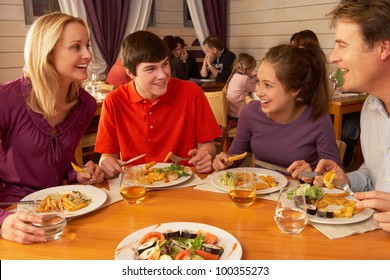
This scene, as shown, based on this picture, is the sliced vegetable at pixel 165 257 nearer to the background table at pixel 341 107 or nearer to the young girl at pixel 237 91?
the background table at pixel 341 107

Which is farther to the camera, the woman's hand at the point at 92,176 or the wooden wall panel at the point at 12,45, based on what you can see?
the wooden wall panel at the point at 12,45

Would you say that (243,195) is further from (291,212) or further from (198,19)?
(198,19)

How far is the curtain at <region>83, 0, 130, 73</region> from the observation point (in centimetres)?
566

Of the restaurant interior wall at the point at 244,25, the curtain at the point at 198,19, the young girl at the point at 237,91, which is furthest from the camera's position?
the curtain at the point at 198,19

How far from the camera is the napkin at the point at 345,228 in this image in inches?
44.5

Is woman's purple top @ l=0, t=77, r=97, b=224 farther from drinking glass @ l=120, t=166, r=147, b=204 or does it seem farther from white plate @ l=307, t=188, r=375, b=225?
white plate @ l=307, t=188, r=375, b=225

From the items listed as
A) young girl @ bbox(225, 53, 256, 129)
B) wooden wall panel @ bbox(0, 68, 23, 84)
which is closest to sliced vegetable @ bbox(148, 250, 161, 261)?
young girl @ bbox(225, 53, 256, 129)

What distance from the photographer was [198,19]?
265 inches

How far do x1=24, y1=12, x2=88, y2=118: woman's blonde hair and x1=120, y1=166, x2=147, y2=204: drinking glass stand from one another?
57 centimetres

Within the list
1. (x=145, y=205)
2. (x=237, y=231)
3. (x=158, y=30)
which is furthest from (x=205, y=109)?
(x=158, y=30)

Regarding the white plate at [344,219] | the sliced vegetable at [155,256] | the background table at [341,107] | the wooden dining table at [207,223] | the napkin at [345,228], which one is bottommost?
the background table at [341,107]

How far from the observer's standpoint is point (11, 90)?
170 cm

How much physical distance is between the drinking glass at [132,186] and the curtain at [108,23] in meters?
4.80

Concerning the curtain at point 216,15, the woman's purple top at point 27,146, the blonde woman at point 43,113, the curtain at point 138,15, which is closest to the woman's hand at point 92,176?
the blonde woman at point 43,113
